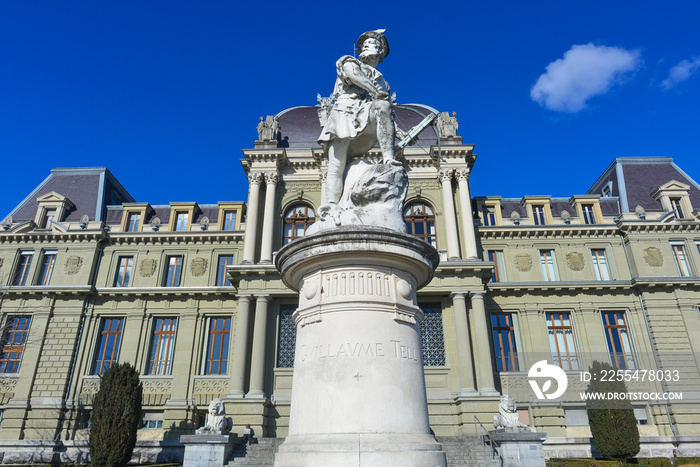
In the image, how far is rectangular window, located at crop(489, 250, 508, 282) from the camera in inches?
1109

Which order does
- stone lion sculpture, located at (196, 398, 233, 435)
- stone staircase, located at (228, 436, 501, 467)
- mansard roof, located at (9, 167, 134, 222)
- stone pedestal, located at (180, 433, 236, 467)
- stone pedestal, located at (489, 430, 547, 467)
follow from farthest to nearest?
mansard roof, located at (9, 167, 134, 222) → stone lion sculpture, located at (196, 398, 233, 435) → stone staircase, located at (228, 436, 501, 467) → stone pedestal, located at (180, 433, 236, 467) → stone pedestal, located at (489, 430, 547, 467)

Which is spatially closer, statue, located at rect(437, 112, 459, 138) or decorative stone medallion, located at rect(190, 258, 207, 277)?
statue, located at rect(437, 112, 459, 138)

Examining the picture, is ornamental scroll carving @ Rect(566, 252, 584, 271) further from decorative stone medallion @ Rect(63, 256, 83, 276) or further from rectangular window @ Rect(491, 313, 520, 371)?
decorative stone medallion @ Rect(63, 256, 83, 276)

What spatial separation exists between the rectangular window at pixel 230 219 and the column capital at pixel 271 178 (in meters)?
4.87

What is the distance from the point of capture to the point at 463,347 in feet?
74.3

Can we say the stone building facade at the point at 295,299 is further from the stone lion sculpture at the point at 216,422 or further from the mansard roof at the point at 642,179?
the stone lion sculpture at the point at 216,422

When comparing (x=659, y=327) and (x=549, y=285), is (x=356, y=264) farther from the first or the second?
(x=659, y=327)

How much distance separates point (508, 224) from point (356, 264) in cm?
2645

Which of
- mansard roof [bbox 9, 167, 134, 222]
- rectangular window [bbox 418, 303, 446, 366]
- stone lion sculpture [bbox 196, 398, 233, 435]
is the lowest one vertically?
stone lion sculpture [bbox 196, 398, 233, 435]

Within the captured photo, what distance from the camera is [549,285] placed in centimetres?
2711

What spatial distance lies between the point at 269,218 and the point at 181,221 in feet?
27.3

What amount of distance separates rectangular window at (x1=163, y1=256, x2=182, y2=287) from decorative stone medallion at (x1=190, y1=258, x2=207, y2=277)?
0.88m

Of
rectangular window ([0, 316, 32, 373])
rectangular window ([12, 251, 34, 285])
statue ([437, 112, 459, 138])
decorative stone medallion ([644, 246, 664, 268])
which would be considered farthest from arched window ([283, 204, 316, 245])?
decorative stone medallion ([644, 246, 664, 268])

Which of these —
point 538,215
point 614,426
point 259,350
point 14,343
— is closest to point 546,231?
point 538,215
